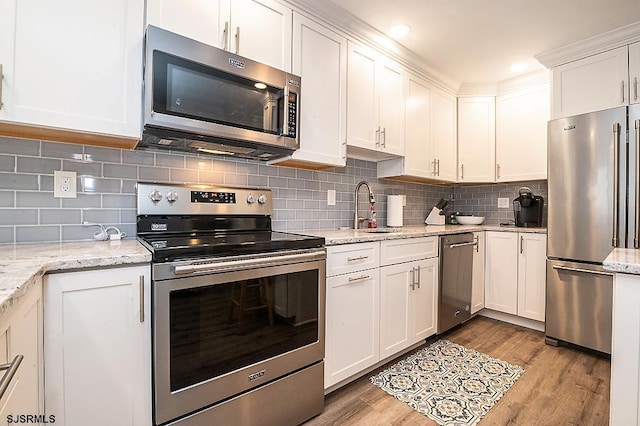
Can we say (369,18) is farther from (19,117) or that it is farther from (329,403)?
(329,403)

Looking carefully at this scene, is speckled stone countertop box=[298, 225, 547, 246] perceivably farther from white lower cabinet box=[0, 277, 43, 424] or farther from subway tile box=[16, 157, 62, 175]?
subway tile box=[16, 157, 62, 175]

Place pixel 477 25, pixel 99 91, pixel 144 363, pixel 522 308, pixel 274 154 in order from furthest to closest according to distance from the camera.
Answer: pixel 522 308 < pixel 477 25 < pixel 274 154 < pixel 99 91 < pixel 144 363

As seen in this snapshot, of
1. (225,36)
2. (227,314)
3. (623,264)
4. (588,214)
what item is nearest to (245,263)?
(227,314)

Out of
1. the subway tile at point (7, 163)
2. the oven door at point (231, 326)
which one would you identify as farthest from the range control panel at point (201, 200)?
the oven door at point (231, 326)

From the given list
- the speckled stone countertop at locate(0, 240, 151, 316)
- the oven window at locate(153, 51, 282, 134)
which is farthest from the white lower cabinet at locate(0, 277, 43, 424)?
the oven window at locate(153, 51, 282, 134)

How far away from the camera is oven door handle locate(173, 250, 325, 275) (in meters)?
1.21

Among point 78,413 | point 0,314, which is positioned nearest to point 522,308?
point 78,413

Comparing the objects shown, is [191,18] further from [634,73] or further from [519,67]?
[634,73]

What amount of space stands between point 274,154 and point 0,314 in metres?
1.49

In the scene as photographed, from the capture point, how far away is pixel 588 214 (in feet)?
7.75

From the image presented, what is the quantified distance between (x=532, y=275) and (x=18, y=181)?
367 centimetres

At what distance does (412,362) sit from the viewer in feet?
7.37

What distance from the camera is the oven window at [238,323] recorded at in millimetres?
1231

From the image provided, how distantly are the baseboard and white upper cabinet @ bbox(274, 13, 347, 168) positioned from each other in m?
2.37
